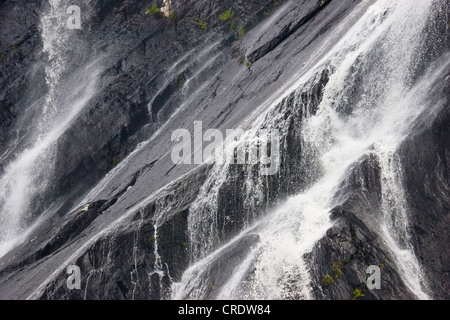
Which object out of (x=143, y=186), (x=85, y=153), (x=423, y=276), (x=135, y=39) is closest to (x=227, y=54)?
(x=135, y=39)

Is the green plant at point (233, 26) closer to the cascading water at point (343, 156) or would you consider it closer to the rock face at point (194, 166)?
the rock face at point (194, 166)

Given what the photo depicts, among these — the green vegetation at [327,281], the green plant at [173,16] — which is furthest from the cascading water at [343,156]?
the green plant at [173,16]

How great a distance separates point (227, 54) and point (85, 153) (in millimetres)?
7214

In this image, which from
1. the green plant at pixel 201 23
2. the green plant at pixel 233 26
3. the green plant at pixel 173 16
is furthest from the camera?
the green plant at pixel 173 16

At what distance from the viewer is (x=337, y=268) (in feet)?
45.9

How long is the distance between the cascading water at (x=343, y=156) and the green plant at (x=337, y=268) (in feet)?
1.96

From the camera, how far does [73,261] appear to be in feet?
53.4

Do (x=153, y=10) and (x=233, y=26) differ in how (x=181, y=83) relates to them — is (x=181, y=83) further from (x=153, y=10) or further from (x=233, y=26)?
(x=153, y=10)

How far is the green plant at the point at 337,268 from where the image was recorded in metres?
13.9

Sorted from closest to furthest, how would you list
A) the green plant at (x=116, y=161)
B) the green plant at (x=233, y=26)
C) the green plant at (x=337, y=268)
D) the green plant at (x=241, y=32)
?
1. the green plant at (x=337, y=268)
2. the green plant at (x=116, y=161)
3. the green plant at (x=241, y=32)
4. the green plant at (x=233, y=26)

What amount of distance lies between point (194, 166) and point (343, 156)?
170 inches

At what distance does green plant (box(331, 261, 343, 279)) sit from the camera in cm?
1394

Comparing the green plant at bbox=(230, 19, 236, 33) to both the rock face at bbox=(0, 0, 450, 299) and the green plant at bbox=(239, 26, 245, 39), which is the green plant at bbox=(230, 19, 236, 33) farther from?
the green plant at bbox=(239, 26, 245, 39)
